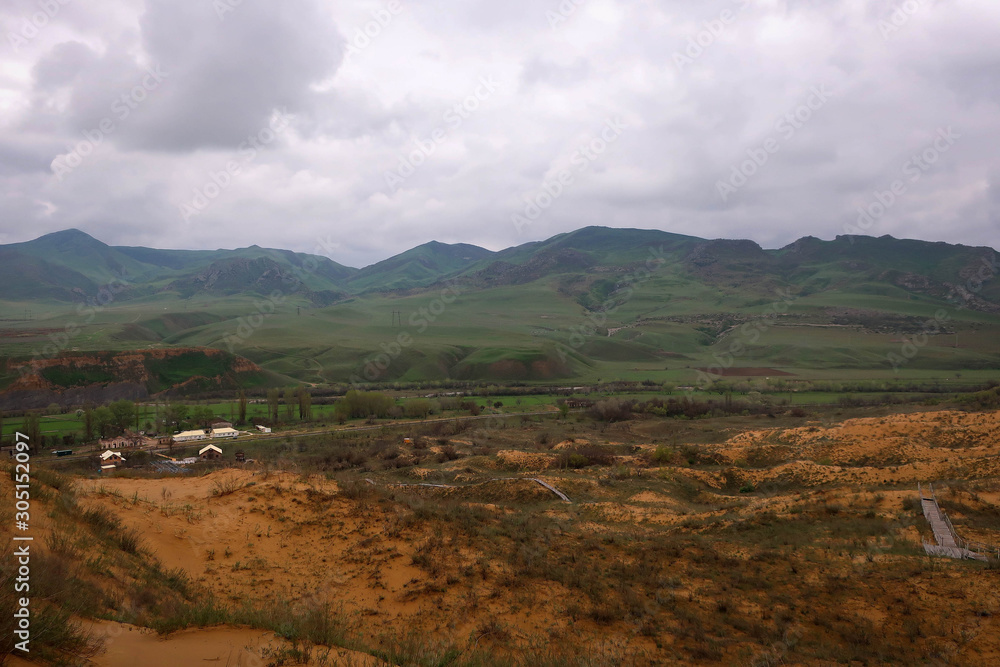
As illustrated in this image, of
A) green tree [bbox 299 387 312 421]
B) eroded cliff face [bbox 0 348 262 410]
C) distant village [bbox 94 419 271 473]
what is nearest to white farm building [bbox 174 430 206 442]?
distant village [bbox 94 419 271 473]

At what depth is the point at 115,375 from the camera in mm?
98812

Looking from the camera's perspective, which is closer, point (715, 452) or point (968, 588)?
point (968, 588)

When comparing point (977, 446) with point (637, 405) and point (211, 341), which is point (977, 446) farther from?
point (211, 341)

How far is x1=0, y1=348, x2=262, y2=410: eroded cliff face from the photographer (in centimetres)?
8825

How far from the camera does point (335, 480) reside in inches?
792

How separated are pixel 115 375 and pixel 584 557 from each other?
111387 mm

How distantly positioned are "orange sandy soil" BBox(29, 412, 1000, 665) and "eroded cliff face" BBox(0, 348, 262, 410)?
302ft

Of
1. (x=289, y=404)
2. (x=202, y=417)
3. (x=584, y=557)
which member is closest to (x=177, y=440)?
(x=202, y=417)

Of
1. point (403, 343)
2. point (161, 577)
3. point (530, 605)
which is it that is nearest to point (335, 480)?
point (161, 577)

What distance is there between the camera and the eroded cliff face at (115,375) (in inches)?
3474

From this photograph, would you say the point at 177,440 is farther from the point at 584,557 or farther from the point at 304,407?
the point at 584,557

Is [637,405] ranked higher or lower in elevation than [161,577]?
lower

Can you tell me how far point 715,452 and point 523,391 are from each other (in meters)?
72.6

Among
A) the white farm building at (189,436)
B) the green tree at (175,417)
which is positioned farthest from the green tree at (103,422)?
the white farm building at (189,436)
